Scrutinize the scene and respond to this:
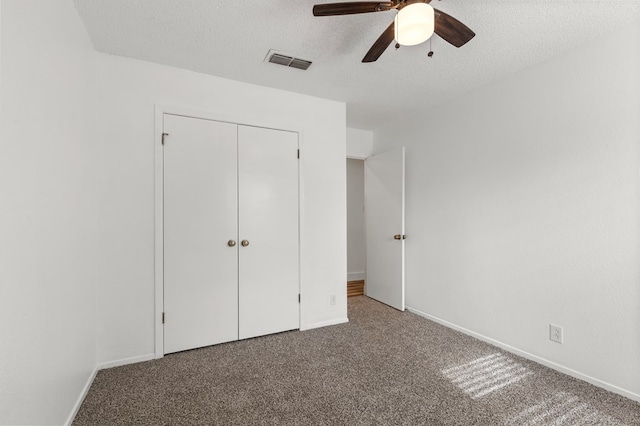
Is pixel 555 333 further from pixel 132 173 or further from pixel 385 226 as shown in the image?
pixel 132 173

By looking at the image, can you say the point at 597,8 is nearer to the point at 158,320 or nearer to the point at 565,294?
the point at 565,294

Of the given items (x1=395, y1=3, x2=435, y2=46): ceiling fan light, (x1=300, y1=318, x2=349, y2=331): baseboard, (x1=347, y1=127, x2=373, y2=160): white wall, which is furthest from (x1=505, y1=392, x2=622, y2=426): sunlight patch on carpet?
(x1=347, y1=127, x2=373, y2=160): white wall

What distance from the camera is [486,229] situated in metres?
2.77

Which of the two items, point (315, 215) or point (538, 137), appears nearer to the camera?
point (538, 137)

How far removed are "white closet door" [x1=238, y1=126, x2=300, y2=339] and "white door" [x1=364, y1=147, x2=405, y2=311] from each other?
1.34 meters

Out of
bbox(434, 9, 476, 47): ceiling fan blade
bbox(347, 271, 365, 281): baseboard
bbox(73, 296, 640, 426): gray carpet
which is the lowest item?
bbox(73, 296, 640, 426): gray carpet

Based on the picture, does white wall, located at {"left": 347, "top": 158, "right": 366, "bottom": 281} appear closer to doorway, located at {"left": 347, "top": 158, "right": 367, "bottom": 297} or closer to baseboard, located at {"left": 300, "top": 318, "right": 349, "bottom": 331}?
doorway, located at {"left": 347, "top": 158, "right": 367, "bottom": 297}

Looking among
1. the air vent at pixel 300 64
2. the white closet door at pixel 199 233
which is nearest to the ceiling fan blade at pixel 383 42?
the air vent at pixel 300 64

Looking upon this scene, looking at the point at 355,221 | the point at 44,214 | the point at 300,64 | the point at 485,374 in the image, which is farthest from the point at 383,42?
the point at 355,221

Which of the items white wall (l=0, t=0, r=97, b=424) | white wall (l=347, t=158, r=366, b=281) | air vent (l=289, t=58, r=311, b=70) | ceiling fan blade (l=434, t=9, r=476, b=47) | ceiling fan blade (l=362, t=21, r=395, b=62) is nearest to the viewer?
white wall (l=0, t=0, r=97, b=424)

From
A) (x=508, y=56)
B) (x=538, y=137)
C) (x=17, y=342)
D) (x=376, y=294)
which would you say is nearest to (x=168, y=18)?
(x=17, y=342)

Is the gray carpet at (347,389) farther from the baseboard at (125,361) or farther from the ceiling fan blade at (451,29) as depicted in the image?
the ceiling fan blade at (451,29)

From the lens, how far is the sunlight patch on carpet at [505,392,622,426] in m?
1.66

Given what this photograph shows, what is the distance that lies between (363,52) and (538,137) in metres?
1.54
